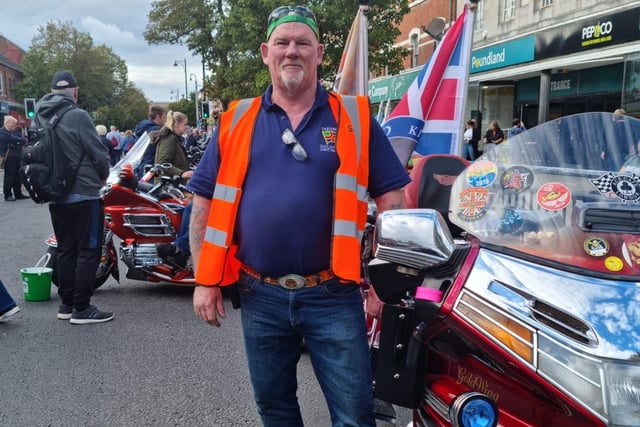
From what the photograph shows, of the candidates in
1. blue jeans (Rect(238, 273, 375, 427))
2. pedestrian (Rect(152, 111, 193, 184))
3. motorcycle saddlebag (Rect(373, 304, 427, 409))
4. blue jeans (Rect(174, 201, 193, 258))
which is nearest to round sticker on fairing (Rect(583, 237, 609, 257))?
motorcycle saddlebag (Rect(373, 304, 427, 409))

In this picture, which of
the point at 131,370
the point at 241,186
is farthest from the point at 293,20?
the point at 131,370

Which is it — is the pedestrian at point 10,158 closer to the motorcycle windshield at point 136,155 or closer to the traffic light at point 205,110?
the motorcycle windshield at point 136,155

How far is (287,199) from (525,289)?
0.85m

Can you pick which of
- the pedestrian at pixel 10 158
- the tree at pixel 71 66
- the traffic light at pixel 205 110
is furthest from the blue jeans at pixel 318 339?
the tree at pixel 71 66

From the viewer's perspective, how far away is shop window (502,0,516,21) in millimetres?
19422

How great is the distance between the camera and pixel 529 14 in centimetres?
1838

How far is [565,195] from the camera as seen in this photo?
198 centimetres

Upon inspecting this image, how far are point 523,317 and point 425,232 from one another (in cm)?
39

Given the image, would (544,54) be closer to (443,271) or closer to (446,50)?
(446,50)

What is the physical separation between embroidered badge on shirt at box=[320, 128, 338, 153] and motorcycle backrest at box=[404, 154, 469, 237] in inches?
48.6

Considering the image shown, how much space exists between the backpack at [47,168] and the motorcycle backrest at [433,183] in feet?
8.94

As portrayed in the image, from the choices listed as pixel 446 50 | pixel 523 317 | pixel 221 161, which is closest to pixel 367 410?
pixel 523 317

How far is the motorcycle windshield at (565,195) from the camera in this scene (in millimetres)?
1818

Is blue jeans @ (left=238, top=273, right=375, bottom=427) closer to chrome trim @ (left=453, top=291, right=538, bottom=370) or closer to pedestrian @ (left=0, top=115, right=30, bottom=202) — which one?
chrome trim @ (left=453, top=291, right=538, bottom=370)
